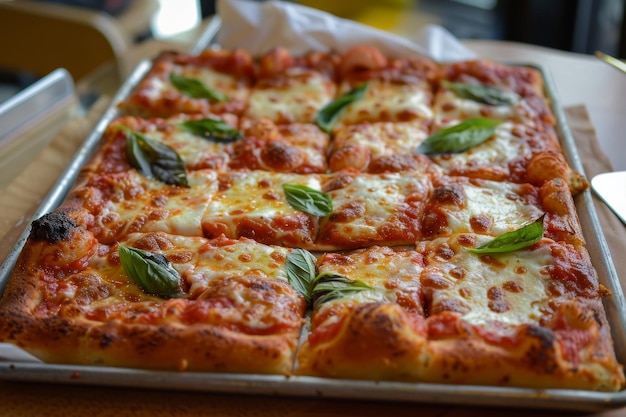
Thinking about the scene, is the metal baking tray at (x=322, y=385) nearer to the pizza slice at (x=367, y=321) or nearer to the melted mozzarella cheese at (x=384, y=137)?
the pizza slice at (x=367, y=321)

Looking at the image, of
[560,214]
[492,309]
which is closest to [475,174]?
[560,214]

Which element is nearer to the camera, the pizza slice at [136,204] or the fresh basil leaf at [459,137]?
the pizza slice at [136,204]

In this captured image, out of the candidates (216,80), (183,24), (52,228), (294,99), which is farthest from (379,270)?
(183,24)

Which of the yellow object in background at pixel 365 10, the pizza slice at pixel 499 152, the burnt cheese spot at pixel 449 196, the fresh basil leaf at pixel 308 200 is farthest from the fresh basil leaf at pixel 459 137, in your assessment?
the yellow object in background at pixel 365 10

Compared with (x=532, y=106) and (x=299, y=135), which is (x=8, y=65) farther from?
(x=532, y=106)

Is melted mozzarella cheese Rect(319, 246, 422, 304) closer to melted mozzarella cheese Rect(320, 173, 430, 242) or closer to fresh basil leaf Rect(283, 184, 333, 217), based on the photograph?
melted mozzarella cheese Rect(320, 173, 430, 242)

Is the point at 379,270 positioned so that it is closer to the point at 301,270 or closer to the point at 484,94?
the point at 301,270

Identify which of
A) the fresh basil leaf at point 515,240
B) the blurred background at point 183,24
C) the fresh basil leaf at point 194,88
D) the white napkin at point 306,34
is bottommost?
the blurred background at point 183,24
